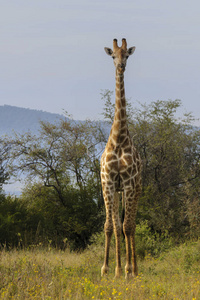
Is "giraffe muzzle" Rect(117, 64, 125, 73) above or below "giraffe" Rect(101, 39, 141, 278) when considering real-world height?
above

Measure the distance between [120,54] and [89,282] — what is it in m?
4.70

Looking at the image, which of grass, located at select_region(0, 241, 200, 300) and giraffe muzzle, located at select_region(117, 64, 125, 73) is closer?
grass, located at select_region(0, 241, 200, 300)

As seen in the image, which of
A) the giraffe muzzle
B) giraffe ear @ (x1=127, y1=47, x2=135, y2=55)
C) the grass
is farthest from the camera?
giraffe ear @ (x1=127, y1=47, x2=135, y2=55)

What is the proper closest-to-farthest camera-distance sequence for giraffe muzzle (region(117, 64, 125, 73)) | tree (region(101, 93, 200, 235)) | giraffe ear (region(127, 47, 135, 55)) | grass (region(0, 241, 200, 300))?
grass (region(0, 241, 200, 300)) → giraffe muzzle (region(117, 64, 125, 73)) → giraffe ear (region(127, 47, 135, 55)) → tree (region(101, 93, 200, 235))

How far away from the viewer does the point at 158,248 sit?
13.7 metres

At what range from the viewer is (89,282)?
7.62m

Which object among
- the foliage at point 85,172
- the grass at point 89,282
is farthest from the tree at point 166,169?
the grass at point 89,282

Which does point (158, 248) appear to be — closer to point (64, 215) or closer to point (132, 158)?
point (132, 158)

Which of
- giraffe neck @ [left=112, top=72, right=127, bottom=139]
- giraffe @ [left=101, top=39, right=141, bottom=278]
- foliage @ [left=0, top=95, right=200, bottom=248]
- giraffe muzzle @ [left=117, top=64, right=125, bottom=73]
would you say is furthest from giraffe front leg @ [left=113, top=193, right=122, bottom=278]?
foliage @ [left=0, top=95, right=200, bottom=248]

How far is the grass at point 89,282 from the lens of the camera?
7133 mm

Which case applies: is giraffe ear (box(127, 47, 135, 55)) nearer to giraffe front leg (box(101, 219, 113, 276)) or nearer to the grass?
giraffe front leg (box(101, 219, 113, 276))

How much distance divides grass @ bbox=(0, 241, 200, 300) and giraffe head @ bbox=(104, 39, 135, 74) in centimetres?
432

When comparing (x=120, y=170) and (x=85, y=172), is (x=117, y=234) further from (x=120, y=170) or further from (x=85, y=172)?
(x=85, y=172)

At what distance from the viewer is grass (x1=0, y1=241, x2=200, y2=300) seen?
7.13 meters
